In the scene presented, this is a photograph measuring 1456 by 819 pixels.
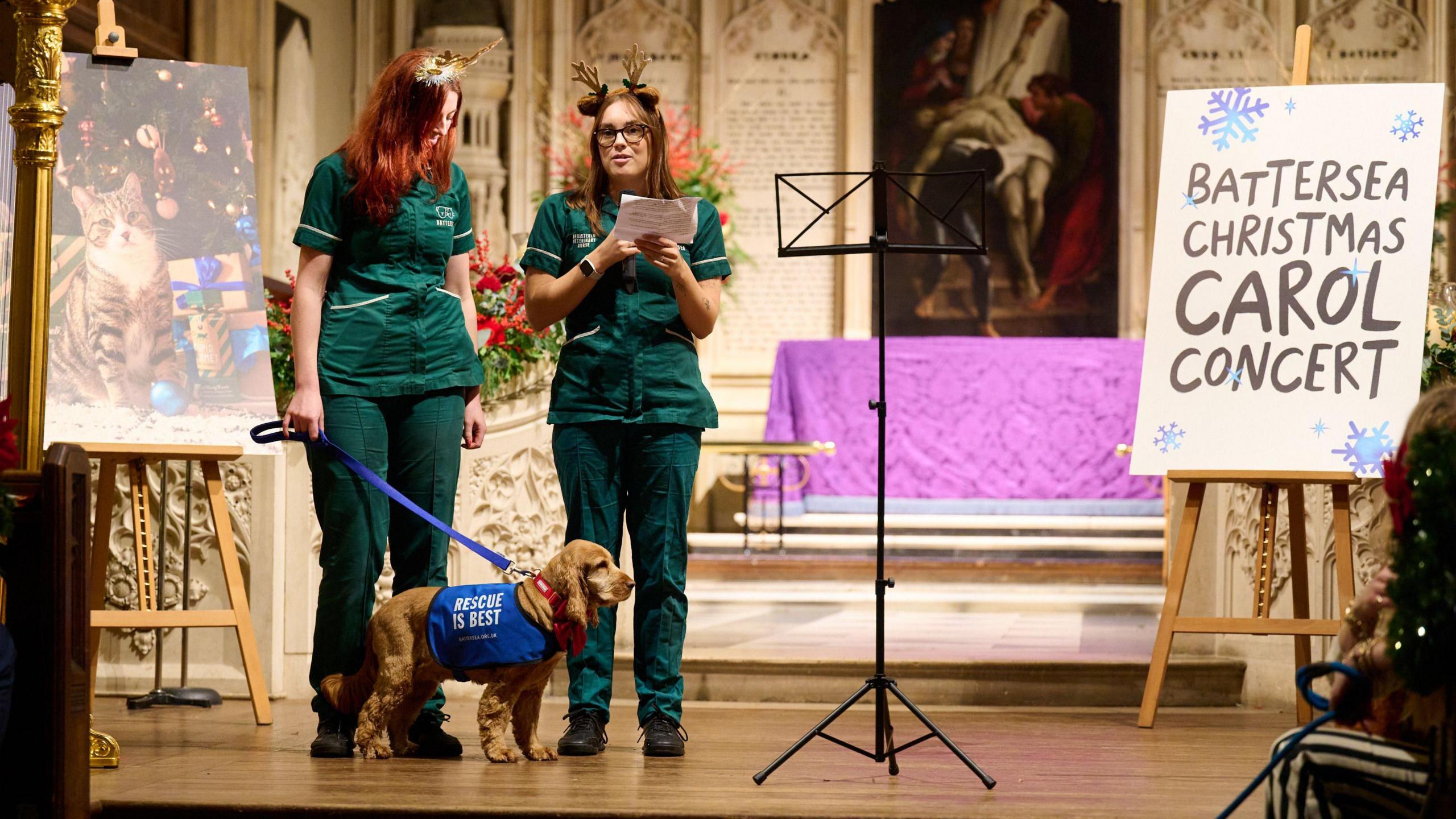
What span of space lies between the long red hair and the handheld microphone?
1.48 ft

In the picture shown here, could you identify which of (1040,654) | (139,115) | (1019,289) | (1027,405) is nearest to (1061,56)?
(1019,289)

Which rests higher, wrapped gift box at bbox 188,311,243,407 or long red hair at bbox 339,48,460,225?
long red hair at bbox 339,48,460,225

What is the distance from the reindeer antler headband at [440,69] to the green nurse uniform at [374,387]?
230mm

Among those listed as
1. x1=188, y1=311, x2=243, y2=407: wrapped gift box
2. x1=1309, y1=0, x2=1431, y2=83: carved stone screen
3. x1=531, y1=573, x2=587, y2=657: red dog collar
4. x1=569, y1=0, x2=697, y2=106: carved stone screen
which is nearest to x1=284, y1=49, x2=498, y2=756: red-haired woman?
x1=531, y1=573, x2=587, y2=657: red dog collar

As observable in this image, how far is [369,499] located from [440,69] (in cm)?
94

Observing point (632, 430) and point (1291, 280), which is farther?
point (1291, 280)

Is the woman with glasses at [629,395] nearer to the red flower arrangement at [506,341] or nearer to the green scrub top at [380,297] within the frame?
the green scrub top at [380,297]

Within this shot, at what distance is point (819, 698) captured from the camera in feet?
14.7

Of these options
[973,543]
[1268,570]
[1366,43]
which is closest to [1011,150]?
[1366,43]

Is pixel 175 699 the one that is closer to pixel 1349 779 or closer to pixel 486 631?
pixel 486 631

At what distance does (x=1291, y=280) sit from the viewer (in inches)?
163

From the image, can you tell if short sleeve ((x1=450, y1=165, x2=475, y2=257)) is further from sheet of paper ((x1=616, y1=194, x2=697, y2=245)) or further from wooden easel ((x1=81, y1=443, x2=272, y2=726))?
wooden easel ((x1=81, y1=443, x2=272, y2=726))

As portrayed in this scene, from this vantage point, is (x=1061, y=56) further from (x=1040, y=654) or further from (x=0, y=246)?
(x=0, y=246)

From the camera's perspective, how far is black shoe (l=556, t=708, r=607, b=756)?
11.0 ft
